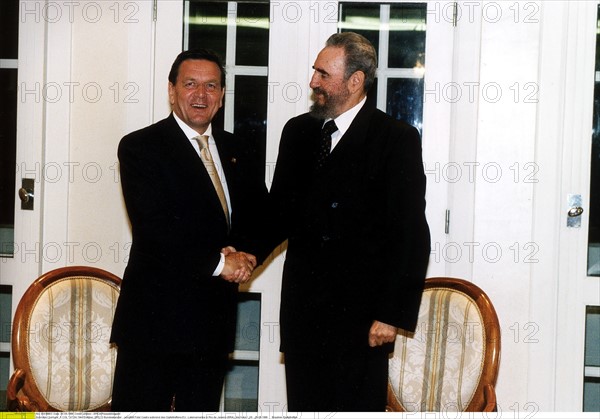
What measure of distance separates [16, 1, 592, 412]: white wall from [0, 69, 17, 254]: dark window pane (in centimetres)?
15

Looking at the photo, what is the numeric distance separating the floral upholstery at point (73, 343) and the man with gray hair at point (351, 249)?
0.61 metres

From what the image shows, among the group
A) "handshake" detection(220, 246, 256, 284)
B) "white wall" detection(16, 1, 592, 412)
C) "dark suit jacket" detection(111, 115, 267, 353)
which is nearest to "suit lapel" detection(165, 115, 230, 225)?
"dark suit jacket" detection(111, 115, 267, 353)

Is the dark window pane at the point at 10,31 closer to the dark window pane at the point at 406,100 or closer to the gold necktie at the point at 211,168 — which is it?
the gold necktie at the point at 211,168

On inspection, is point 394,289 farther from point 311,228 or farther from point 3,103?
point 3,103

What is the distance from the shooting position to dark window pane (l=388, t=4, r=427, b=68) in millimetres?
2781

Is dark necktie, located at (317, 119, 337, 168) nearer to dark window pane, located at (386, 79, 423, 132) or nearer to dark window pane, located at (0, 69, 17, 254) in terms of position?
dark window pane, located at (386, 79, 423, 132)

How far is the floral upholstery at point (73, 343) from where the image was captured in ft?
7.72

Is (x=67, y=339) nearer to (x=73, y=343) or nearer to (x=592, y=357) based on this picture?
(x=73, y=343)

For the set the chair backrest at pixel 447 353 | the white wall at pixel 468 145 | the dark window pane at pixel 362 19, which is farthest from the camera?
the dark window pane at pixel 362 19

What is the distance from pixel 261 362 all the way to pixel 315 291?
29.6 inches

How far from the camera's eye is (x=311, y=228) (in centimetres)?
225

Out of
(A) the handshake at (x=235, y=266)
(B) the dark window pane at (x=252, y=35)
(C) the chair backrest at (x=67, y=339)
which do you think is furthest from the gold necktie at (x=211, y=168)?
(B) the dark window pane at (x=252, y=35)

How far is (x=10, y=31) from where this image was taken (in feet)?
9.53

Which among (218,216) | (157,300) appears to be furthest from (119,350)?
(218,216)
